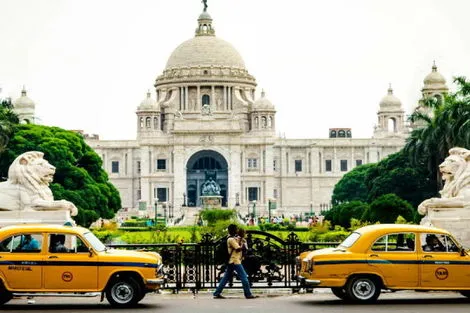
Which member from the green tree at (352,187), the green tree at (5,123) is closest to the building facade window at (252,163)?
the green tree at (352,187)

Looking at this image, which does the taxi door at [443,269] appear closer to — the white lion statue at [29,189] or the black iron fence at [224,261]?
the black iron fence at [224,261]

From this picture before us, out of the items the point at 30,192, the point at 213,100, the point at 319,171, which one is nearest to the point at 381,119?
the point at 319,171

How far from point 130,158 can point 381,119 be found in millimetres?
28418

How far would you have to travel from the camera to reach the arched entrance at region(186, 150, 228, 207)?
108938mm

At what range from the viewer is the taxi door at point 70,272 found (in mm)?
17812

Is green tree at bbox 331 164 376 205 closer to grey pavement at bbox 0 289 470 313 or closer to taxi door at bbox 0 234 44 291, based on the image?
grey pavement at bbox 0 289 470 313

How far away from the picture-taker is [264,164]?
351ft

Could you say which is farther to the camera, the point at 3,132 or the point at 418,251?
the point at 3,132

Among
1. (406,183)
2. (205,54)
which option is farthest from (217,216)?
(205,54)

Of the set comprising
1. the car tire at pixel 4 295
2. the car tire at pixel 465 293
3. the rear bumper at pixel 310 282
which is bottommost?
the car tire at pixel 465 293

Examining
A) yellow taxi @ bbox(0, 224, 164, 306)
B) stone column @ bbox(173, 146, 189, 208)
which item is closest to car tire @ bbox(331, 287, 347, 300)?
yellow taxi @ bbox(0, 224, 164, 306)

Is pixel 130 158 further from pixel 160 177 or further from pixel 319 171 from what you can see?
pixel 319 171

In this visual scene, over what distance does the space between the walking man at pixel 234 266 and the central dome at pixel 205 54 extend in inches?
3936

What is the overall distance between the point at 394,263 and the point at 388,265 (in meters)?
0.12
